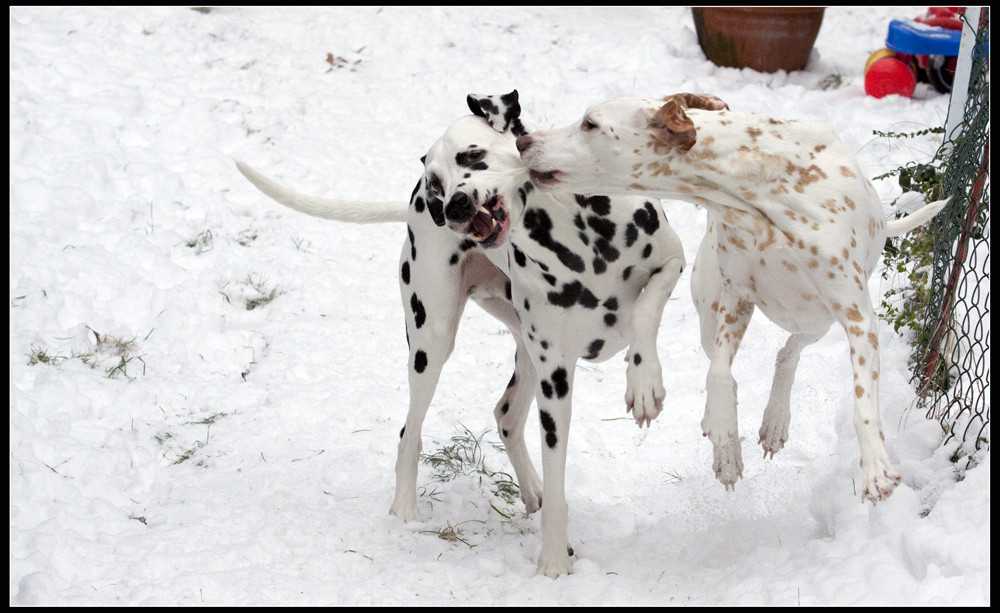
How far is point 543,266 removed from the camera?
374 centimetres

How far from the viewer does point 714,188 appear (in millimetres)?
3312

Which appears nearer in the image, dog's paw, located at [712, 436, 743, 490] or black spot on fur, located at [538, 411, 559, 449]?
dog's paw, located at [712, 436, 743, 490]

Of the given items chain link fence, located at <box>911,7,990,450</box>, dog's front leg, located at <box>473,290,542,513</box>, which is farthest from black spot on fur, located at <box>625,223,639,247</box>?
chain link fence, located at <box>911,7,990,450</box>

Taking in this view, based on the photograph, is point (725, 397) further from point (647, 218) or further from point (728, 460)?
point (647, 218)

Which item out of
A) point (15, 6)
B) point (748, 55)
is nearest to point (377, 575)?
point (748, 55)

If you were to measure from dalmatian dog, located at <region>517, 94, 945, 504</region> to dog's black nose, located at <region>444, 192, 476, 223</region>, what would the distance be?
231mm

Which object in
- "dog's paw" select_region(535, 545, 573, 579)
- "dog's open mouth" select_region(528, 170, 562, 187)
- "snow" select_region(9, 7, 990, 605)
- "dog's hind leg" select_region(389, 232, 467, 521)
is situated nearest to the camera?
"dog's open mouth" select_region(528, 170, 562, 187)

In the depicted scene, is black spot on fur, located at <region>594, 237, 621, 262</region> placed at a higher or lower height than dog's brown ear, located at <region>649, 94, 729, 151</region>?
lower

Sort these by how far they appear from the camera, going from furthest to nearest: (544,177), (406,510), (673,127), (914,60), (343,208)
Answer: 1. (914,60)
2. (343,208)
3. (406,510)
4. (544,177)
5. (673,127)

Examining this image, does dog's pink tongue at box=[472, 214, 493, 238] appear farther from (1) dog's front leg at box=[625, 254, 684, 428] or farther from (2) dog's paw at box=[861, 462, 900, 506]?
(2) dog's paw at box=[861, 462, 900, 506]

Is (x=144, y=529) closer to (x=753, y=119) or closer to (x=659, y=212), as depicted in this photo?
(x=659, y=212)

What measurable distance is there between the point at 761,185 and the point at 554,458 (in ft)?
4.47

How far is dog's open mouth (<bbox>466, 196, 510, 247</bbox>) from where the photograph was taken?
3.33m

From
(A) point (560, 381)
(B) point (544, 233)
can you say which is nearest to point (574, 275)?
(B) point (544, 233)
